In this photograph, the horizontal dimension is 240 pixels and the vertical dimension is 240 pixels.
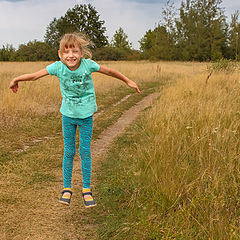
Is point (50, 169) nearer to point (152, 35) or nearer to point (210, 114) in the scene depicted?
point (210, 114)

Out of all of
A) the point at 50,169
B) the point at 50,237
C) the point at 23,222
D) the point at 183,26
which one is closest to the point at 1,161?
the point at 50,169

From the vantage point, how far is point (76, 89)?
3.31 m

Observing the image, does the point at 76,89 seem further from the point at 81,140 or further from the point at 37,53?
the point at 37,53

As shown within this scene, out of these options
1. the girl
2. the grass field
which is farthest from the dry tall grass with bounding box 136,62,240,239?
the girl

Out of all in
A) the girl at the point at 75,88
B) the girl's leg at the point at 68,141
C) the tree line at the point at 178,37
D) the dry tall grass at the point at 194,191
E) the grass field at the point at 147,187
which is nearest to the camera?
the dry tall grass at the point at 194,191

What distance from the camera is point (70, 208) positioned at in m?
3.55

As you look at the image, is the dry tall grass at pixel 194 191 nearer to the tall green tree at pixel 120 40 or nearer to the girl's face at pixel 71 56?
the girl's face at pixel 71 56

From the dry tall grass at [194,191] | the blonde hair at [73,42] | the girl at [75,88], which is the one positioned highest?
the blonde hair at [73,42]

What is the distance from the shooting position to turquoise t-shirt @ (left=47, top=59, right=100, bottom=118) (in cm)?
330

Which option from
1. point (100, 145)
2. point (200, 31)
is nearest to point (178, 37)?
point (200, 31)

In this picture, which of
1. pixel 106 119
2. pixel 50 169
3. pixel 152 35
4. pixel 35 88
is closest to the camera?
pixel 50 169

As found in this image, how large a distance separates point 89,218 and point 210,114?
2744 mm

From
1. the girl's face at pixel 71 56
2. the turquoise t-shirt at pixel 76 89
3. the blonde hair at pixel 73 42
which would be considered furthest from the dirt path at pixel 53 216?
the blonde hair at pixel 73 42

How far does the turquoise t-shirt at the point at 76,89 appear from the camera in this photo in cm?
330
